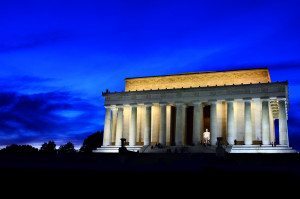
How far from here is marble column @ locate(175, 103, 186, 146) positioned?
49697 mm

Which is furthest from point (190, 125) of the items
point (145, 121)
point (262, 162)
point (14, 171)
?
point (14, 171)

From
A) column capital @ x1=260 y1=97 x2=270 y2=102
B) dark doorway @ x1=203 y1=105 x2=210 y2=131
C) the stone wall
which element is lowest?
dark doorway @ x1=203 y1=105 x2=210 y2=131

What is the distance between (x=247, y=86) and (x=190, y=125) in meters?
9.81

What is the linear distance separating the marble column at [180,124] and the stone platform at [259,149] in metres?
7.16

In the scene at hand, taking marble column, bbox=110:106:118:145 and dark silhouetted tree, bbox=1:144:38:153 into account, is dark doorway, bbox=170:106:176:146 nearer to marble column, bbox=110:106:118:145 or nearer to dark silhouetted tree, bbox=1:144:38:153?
marble column, bbox=110:106:118:145

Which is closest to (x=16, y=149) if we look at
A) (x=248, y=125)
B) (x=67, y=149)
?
(x=67, y=149)

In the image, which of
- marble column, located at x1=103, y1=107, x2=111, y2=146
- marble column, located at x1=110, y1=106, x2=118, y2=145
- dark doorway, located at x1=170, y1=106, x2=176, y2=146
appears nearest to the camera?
marble column, located at x1=103, y1=107, x2=111, y2=146

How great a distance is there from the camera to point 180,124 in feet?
165

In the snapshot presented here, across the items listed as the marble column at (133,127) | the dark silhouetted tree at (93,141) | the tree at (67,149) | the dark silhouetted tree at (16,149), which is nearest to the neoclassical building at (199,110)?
the marble column at (133,127)

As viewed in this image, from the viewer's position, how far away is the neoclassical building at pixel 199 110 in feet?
152

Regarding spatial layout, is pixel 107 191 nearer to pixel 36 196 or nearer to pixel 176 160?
pixel 36 196

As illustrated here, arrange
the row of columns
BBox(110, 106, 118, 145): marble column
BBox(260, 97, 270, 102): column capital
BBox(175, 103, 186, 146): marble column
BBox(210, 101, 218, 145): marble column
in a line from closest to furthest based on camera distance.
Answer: the row of columns
BBox(260, 97, 270, 102): column capital
BBox(210, 101, 218, 145): marble column
BBox(175, 103, 186, 146): marble column
BBox(110, 106, 118, 145): marble column

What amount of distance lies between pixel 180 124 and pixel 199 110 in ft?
10.3

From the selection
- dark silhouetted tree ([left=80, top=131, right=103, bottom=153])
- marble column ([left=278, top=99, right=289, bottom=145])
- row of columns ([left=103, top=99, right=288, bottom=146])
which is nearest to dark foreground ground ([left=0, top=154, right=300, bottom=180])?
row of columns ([left=103, top=99, right=288, bottom=146])
